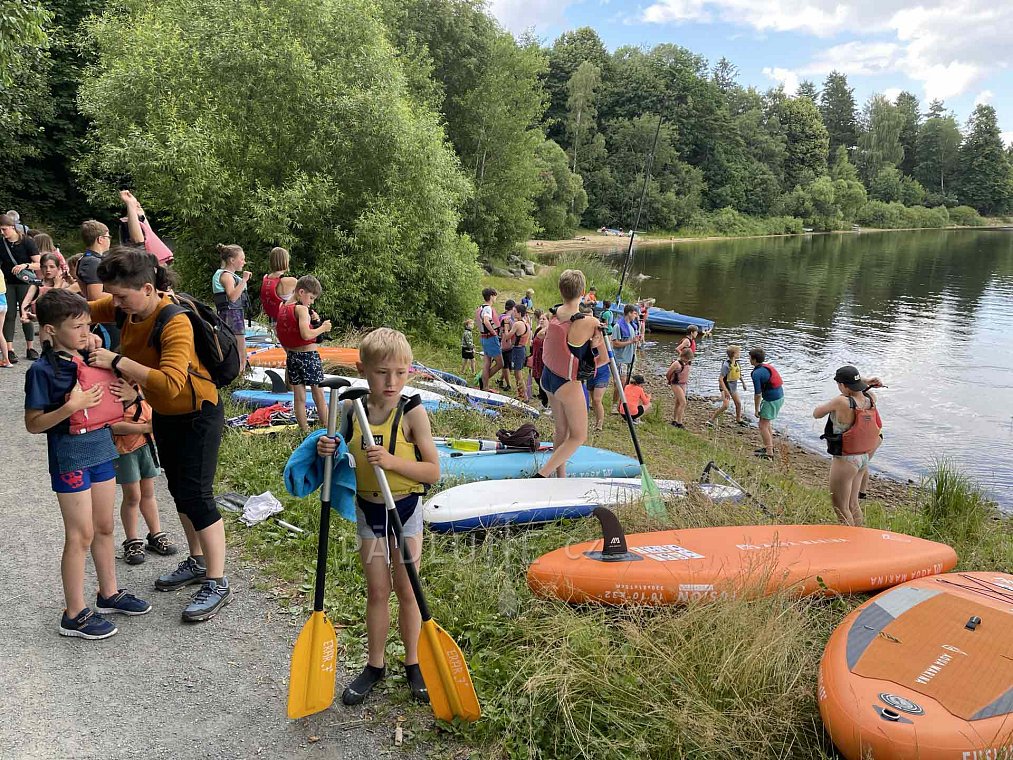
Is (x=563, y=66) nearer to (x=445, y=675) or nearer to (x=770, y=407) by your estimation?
(x=770, y=407)

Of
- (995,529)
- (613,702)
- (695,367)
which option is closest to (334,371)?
(613,702)

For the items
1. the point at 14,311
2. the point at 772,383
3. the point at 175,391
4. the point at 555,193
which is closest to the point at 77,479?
the point at 175,391

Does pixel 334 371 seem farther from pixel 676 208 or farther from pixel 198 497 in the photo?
pixel 676 208

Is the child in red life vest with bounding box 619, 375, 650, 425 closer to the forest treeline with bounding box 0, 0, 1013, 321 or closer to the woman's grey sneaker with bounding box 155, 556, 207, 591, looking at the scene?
the forest treeline with bounding box 0, 0, 1013, 321

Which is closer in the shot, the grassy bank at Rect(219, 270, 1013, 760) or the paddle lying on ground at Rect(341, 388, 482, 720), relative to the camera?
the paddle lying on ground at Rect(341, 388, 482, 720)

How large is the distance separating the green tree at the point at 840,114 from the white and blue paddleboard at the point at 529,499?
10603cm

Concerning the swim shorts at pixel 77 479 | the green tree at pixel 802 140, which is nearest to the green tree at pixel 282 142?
the swim shorts at pixel 77 479

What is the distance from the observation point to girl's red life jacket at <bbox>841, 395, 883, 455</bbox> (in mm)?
6133

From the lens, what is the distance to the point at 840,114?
97500 mm

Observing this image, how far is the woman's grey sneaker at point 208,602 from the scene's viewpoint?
12.5 feet

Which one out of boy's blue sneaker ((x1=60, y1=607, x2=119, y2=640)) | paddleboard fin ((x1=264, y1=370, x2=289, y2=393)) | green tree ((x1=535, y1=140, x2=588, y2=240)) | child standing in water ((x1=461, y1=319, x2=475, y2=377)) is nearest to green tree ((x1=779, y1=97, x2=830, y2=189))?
green tree ((x1=535, y1=140, x2=588, y2=240))

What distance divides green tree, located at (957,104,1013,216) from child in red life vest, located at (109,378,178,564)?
107900 millimetres

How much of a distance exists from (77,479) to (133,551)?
1172mm

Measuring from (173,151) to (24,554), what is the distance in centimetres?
964
